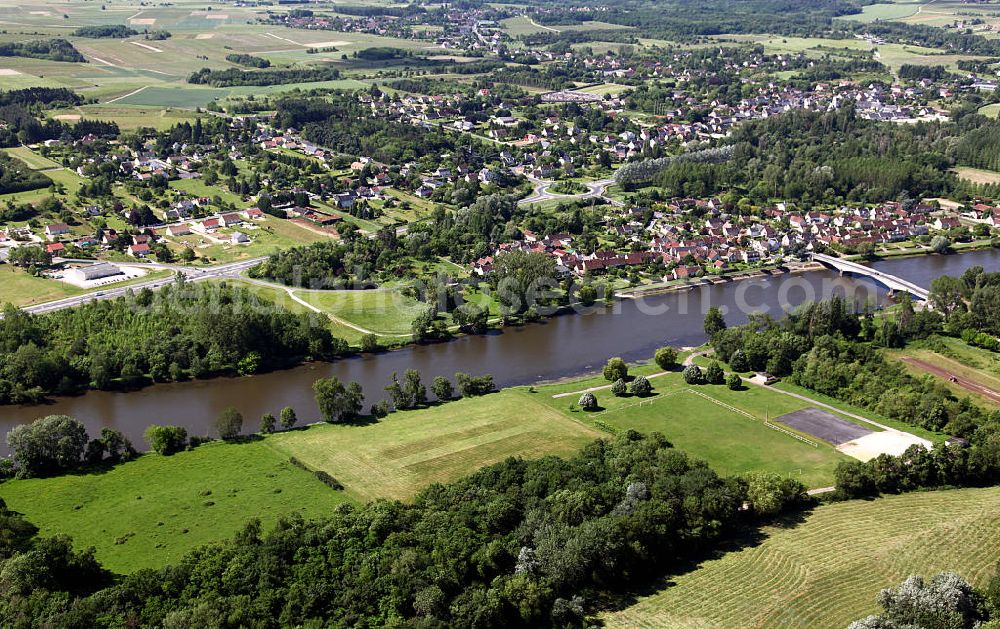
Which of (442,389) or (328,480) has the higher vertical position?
(442,389)

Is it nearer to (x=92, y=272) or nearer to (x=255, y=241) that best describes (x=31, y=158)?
(x=255, y=241)

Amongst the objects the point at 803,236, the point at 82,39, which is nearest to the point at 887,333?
the point at 803,236

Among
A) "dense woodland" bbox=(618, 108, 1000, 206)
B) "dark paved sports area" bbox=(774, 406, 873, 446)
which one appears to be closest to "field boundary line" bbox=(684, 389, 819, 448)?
"dark paved sports area" bbox=(774, 406, 873, 446)

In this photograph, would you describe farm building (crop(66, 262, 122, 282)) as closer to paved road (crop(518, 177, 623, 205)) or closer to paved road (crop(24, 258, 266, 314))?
paved road (crop(24, 258, 266, 314))

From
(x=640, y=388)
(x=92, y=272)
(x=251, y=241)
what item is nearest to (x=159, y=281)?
(x=92, y=272)

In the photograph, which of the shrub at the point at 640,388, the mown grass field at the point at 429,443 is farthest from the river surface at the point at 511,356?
the shrub at the point at 640,388

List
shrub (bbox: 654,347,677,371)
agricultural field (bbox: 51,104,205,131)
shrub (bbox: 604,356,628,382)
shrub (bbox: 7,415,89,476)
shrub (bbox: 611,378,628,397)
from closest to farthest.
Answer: shrub (bbox: 7,415,89,476) → shrub (bbox: 611,378,628,397) → shrub (bbox: 604,356,628,382) → shrub (bbox: 654,347,677,371) → agricultural field (bbox: 51,104,205,131)

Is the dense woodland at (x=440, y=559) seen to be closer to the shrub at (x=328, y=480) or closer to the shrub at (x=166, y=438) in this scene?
the shrub at (x=328, y=480)

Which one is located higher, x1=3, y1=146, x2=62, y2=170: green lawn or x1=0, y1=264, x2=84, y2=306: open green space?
x1=3, y1=146, x2=62, y2=170: green lawn
